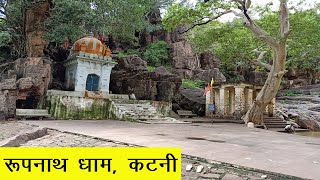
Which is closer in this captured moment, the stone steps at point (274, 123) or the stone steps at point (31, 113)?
the stone steps at point (31, 113)

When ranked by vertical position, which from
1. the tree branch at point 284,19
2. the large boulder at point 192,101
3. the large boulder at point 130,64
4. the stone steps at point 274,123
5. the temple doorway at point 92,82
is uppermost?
the tree branch at point 284,19

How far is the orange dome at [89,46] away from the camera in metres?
18.8

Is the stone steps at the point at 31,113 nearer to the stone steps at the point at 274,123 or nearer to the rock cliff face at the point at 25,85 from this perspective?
the rock cliff face at the point at 25,85

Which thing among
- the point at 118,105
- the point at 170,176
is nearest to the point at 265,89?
the point at 118,105

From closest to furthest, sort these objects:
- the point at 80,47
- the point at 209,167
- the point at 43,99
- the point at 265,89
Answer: the point at 209,167
the point at 43,99
the point at 265,89
the point at 80,47

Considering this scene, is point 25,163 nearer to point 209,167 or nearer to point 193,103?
point 209,167

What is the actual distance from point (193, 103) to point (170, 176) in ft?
65.0

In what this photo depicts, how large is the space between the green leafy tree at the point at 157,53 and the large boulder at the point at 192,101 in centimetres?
905

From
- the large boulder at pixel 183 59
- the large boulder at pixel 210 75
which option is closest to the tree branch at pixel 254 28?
the large boulder at pixel 210 75

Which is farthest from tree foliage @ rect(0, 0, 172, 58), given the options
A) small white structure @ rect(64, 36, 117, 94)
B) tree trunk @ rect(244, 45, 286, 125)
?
tree trunk @ rect(244, 45, 286, 125)

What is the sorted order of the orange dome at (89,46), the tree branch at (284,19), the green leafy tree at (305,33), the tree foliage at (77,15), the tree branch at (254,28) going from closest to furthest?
the tree branch at (284,19) → the tree foliage at (77,15) → the tree branch at (254,28) → the green leafy tree at (305,33) → the orange dome at (89,46)

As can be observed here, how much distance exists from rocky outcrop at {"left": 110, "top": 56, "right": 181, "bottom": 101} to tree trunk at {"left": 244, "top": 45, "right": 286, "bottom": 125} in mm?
6790

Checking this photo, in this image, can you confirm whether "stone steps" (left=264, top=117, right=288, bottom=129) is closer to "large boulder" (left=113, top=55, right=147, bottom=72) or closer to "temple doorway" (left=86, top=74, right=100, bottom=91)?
"large boulder" (left=113, top=55, right=147, bottom=72)

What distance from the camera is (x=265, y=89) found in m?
16.9
